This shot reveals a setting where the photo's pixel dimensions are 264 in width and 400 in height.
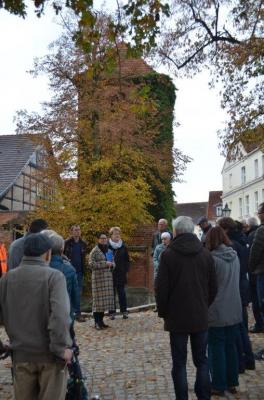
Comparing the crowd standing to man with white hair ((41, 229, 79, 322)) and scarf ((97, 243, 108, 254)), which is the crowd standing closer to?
man with white hair ((41, 229, 79, 322))

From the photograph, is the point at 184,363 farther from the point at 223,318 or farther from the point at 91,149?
the point at 91,149

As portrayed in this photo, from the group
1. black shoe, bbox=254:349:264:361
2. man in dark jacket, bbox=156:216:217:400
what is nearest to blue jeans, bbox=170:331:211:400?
man in dark jacket, bbox=156:216:217:400

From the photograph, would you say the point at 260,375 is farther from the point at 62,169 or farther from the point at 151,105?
the point at 62,169

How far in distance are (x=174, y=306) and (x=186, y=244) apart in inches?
24.5

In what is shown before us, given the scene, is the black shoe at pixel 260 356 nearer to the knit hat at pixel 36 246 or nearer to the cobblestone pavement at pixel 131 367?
the cobblestone pavement at pixel 131 367

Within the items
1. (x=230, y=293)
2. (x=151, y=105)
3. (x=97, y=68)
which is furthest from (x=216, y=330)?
(x=97, y=68)

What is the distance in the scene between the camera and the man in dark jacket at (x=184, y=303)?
5543 mm

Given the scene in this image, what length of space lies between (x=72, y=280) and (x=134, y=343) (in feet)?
12.4

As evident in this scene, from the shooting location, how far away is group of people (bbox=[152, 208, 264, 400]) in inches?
219

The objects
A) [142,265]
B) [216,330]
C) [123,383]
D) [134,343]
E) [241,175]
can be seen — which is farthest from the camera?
[241,175]

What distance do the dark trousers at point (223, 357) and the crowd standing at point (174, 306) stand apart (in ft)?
0.04

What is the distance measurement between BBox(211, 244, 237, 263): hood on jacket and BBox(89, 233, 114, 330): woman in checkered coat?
229 inches

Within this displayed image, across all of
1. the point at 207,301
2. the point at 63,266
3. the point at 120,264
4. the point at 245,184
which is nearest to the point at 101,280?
the point at 120,264

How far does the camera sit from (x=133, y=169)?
22641 mm
